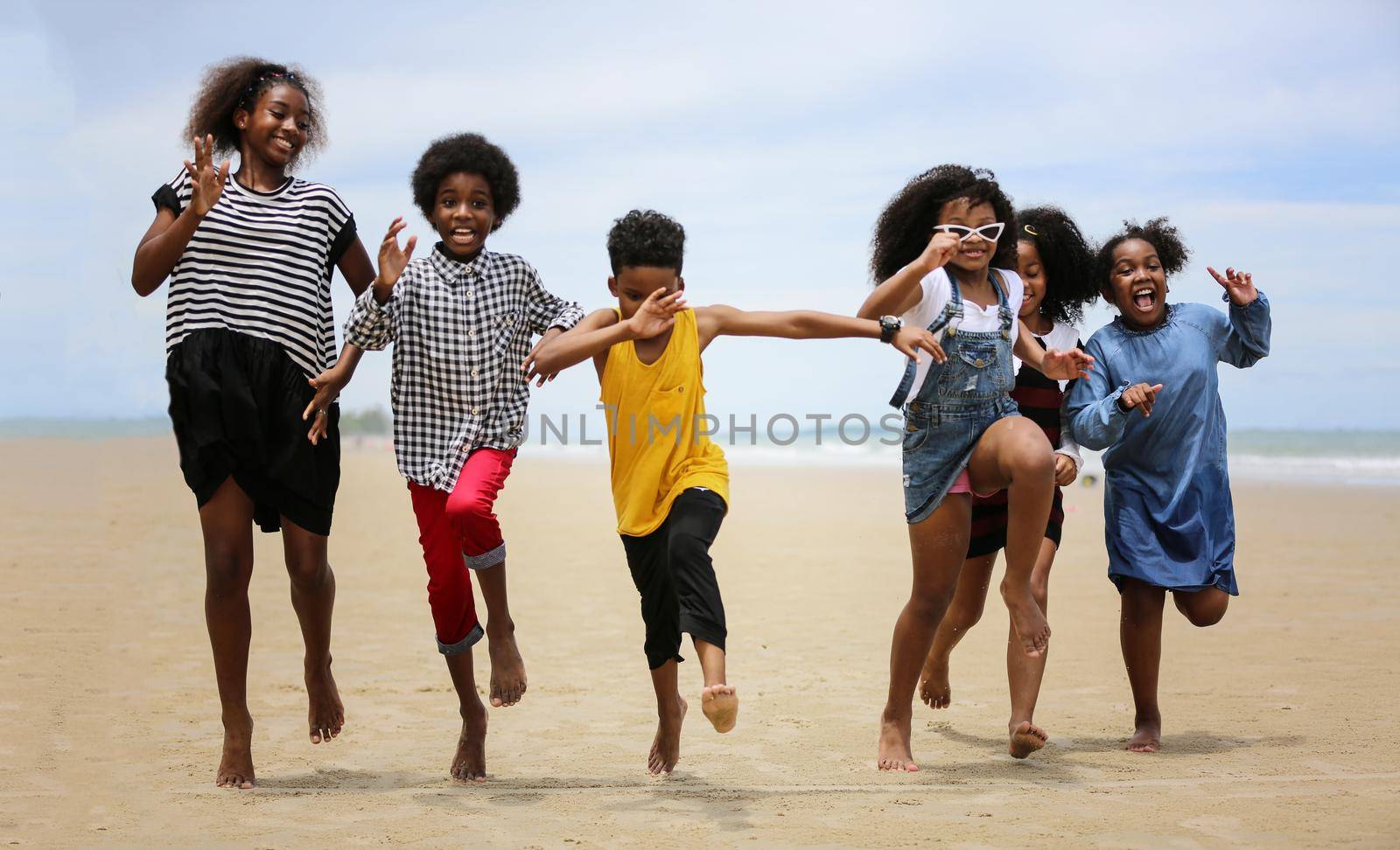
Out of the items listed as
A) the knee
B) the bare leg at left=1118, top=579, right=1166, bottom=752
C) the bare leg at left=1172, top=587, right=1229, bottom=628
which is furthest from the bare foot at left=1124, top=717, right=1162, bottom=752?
the knee

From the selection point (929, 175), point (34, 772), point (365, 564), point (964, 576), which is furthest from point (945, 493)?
point (365, 564)

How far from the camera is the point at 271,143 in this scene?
4953 mm

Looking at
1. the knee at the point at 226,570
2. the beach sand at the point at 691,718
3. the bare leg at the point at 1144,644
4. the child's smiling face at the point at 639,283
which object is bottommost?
the beach sand at the point at 691,718

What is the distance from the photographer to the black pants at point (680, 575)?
4.38m

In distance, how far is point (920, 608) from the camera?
5.02 meters

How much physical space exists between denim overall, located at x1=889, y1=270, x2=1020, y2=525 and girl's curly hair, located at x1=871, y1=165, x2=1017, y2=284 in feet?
1.35

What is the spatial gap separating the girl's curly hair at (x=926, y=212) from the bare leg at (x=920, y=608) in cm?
113

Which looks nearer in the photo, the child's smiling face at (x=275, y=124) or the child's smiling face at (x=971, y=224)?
the child's smiling face at (x=275, y=124)

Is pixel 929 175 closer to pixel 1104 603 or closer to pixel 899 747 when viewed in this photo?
pixel 899 747

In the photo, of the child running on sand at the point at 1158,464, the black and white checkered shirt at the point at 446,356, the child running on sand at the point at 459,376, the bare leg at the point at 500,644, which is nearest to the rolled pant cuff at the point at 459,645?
the child running on sand at the point at 459,376

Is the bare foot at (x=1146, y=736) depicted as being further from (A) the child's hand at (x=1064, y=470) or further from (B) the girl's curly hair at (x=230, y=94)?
(B) the girl's curly hair at (x=230, y=94)

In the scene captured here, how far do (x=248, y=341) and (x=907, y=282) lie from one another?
8.34 ft

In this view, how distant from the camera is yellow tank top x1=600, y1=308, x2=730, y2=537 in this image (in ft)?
15.1

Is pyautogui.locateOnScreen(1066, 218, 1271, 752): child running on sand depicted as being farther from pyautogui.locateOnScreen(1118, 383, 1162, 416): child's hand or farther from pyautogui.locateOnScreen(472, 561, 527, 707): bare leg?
pyautogui.locateOnScreen(472, 561, 527, 707): bare leg
